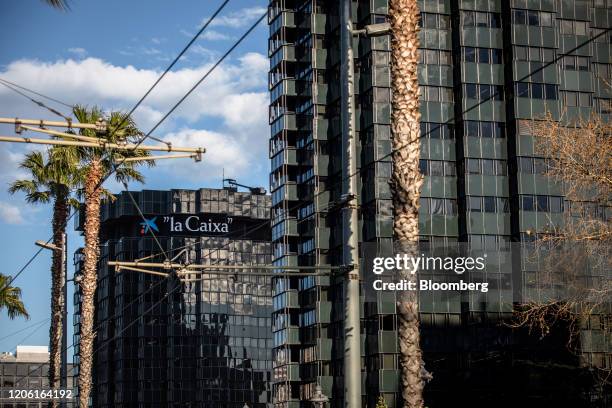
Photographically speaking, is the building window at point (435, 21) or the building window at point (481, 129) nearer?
the building window at point (481, 129)

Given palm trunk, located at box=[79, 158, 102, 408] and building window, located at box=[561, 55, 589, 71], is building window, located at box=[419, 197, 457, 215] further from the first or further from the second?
palm trunk, located at box=[79, 158, 102, 408]

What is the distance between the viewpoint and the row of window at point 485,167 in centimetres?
8594

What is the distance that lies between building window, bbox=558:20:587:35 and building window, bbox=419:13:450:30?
30.8 feet

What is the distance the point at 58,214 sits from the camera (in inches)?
1802

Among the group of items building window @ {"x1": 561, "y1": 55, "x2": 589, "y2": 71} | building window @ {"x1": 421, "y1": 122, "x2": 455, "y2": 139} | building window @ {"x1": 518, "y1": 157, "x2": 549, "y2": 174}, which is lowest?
building window @ {"x1": 518, "y1": 157, "x2": 549, "y2": 174}

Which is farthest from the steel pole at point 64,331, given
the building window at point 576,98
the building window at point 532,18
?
the building window at point 576,98

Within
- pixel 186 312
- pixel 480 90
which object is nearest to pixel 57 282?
pixel 480 90

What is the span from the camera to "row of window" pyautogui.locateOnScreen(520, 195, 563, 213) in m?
84.3

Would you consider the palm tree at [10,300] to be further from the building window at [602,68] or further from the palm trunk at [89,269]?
the building window at [602,68]

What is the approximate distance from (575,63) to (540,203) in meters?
12.6

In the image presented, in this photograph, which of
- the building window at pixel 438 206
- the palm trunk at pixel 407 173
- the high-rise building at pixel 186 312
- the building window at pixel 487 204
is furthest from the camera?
the high-rise building at pixel 186 312

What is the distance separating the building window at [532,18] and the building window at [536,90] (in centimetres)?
504

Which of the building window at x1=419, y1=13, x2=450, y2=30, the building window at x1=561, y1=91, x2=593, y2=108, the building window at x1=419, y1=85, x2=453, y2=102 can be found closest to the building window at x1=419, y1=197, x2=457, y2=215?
the building window at x1=419, y1=85, x2=453, y2=102

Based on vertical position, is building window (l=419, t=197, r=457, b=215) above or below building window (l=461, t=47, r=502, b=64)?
below
